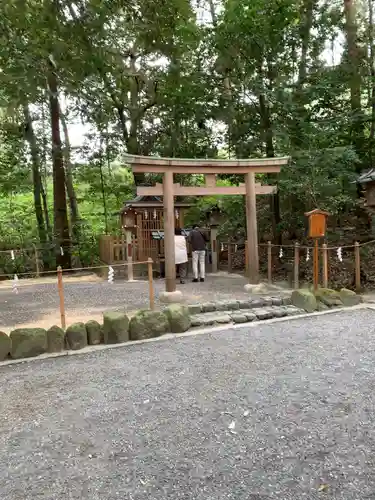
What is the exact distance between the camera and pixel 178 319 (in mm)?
5504

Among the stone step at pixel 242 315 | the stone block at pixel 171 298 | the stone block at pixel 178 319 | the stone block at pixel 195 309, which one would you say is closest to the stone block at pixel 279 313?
the stone step at pixel 242 315

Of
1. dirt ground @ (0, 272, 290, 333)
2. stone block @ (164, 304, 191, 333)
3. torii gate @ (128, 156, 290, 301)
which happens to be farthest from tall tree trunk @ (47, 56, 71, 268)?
stone block @ (164, 304, 191, 333)

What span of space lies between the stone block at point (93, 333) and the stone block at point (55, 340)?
0.35 metres

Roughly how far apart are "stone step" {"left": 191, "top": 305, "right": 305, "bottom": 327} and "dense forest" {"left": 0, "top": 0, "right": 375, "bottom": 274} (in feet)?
11.5

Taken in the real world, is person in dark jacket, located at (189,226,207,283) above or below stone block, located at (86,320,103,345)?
above

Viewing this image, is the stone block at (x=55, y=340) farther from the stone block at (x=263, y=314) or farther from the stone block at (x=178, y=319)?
the stone block at (x=263, y=314)

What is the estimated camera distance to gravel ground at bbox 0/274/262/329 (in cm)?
657

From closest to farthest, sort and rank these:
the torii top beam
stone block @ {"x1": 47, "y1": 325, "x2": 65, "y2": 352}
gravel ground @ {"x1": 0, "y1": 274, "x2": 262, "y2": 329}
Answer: stone block @ {"x1": 47, "y1": 325, "x2": 65, "y2": 352} < gravel ground @ {"x1": 0, "y1": 274, "x2": 262, "y2": 329} < the torii top beam

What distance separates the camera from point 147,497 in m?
2.17

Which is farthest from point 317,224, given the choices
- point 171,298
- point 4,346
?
point 4,346

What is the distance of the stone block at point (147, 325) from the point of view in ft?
17.2

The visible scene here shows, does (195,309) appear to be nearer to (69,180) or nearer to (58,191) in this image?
(58,191)

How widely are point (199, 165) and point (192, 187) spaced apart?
0.46 meters

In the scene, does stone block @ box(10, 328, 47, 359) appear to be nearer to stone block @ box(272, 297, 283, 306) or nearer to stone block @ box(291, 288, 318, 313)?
stone block @ box(272, 297, 283, 306)
